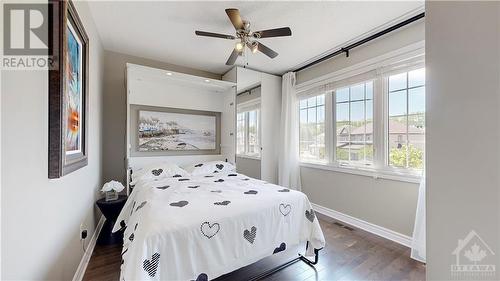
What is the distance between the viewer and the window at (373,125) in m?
2.47

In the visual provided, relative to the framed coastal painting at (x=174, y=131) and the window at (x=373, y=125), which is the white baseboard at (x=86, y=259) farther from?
the window at (x=373, y=125)

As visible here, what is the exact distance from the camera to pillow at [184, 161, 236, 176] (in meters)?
3.27

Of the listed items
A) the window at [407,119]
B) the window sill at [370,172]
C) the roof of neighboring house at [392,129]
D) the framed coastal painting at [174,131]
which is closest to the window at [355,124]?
the roof of neighboring house at [392,129]

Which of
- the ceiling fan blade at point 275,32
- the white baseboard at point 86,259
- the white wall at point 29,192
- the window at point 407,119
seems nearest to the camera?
the white wall at point 29,192

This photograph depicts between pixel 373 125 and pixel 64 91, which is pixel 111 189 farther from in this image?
pixel 373 125

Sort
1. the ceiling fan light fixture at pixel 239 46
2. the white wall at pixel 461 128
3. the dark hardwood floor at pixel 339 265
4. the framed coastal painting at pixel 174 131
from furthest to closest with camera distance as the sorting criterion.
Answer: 1. the framed coastal painting at pixel 174 131
2. the ceiling fan light fixture at pixel 239 46
3. the dark hardwood floor at pixel 339 265
4. the white wall at pixel 461 128

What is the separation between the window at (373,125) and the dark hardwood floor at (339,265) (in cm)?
91

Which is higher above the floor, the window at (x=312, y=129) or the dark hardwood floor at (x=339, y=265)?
the window at (x=312, y=129)

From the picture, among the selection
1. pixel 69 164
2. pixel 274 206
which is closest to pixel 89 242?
pixel 69 164

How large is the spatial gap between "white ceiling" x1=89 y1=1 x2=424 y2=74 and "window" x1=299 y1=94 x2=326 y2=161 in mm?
816

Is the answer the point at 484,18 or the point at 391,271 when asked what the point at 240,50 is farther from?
the point at 391,271

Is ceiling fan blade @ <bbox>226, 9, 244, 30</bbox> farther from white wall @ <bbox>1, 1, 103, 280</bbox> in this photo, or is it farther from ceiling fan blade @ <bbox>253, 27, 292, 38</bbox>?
white wall @ <bbox>1, 1, 103, 280</bbox>

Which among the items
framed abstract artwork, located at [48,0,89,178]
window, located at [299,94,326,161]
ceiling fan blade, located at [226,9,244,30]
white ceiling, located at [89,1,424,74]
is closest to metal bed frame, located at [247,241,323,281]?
framed abstract artwork, located at [48,0,89,178]

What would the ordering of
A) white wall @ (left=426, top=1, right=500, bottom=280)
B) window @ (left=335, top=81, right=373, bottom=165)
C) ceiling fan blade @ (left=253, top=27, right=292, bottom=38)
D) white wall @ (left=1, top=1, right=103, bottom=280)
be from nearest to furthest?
1. white wall @ (left=426, top=1, right=500, bottom=280)
2. white wall @ (left=1, top=1, right=103, bottom=280)
3. ceiling fan blade @ (left=253, top=27, right=292, bottom=38)
4. window @ (left=335, top=81, right=373, bottom=165)
